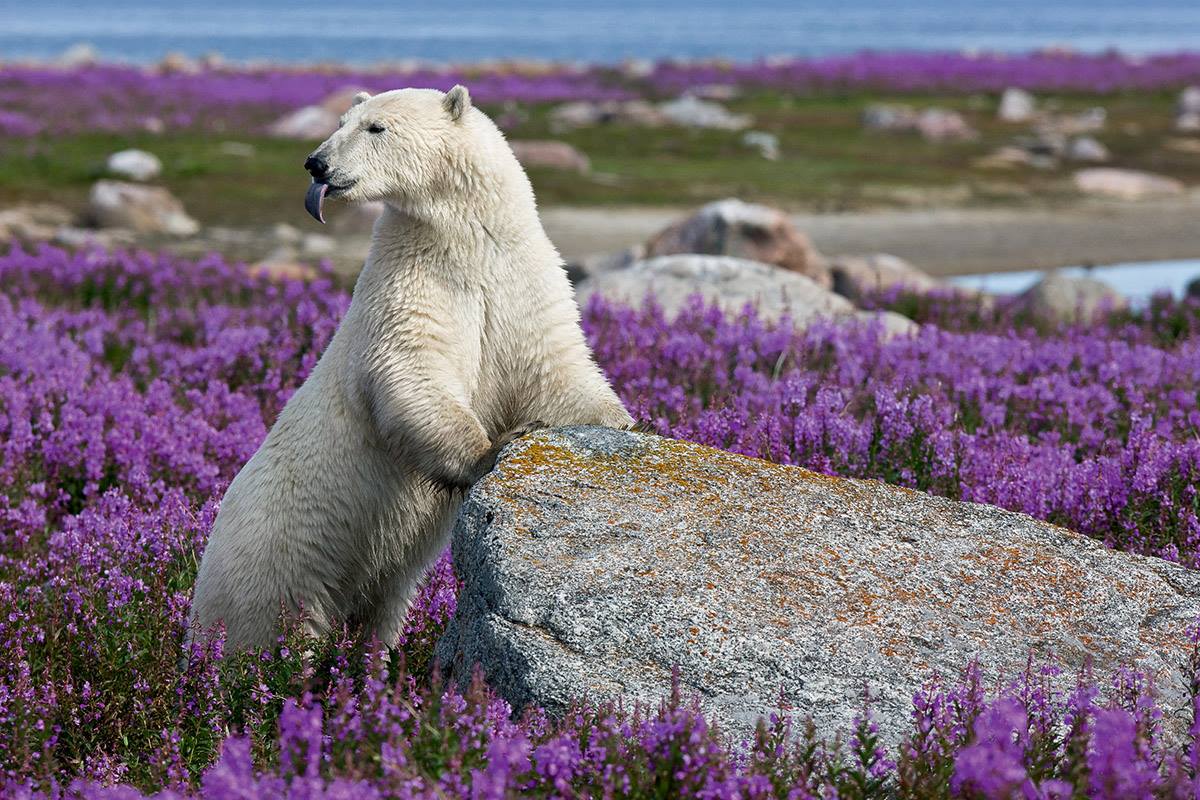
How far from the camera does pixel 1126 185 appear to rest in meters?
29.0

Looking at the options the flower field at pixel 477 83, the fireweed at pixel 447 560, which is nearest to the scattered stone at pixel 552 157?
the flower field at pixel 477 83

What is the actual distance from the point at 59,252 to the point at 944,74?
154ft

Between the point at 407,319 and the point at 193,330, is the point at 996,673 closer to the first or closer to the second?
the point at 407,319

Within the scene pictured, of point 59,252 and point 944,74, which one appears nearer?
point 59,252

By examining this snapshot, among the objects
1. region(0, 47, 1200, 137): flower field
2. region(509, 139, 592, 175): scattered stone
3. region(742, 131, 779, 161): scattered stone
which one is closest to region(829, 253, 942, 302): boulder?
region(509, 139, 592, 175): scattered stone

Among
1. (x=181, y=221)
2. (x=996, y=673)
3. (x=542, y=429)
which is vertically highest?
(x=542, y=429)

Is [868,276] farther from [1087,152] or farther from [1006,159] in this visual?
[1087,152]

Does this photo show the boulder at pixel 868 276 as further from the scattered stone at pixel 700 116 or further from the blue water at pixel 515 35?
the blue water at pixel 515 35

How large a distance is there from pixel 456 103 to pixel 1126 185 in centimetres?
2666

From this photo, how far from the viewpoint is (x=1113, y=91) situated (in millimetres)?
49188

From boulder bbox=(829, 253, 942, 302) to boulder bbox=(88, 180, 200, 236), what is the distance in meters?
10.9

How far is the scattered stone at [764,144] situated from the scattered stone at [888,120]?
482 cm

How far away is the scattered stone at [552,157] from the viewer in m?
28.8

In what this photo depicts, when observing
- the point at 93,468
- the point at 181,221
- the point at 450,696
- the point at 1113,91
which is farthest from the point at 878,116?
the point at 450,696
